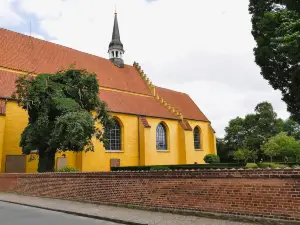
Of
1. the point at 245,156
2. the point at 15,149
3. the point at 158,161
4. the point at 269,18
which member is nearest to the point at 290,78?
the point at 269,18

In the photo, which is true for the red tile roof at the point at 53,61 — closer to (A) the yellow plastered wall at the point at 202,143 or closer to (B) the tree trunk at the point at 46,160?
(A) the yellow plastered wall at the point at 202,143

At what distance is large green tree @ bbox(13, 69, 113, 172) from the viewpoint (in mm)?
15863

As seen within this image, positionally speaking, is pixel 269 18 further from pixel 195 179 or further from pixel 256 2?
pixel 195 179

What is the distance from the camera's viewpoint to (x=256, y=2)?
16.3 meters

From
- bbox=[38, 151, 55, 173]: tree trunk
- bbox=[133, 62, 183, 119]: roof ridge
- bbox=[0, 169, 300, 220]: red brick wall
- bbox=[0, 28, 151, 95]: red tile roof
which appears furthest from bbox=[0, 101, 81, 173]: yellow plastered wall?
bbox=[133, 62, 183, 119]: roof ridge

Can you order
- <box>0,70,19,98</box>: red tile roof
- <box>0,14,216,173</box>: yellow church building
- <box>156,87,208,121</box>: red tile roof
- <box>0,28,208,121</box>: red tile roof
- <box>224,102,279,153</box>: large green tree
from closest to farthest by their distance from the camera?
<box>0,14,216,173</box>: yellow church building → <box>0,70,19,98</box>: red tile roof → <box>0,28,208,121</box>: red tile roof → <box>156,87,208,121</box>: red tile roof → <box>224,102,279,153</box>: large green tree

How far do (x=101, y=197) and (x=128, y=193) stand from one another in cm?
152

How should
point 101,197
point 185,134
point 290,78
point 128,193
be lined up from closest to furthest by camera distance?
point 128,193 → point 101,197 → point 290,78 → point 185,134

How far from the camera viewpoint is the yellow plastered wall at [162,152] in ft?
89.0

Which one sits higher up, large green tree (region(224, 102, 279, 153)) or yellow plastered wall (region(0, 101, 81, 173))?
large green tree (region(224, 102, 279, 153))

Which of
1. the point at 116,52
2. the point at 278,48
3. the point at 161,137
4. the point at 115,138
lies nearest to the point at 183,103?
the point at 161,137

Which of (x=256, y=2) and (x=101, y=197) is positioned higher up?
(x=256, y=2)

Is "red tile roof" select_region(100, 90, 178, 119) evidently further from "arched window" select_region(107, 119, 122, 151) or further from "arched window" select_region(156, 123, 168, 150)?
"arched window" select_region(107, 119, 122, 151)

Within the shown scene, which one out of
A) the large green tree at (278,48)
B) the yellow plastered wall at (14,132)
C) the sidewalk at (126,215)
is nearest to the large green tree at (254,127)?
the large green tree at (278,48)
